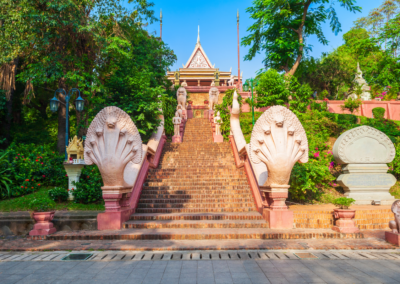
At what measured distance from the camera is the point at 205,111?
1742 centimetres

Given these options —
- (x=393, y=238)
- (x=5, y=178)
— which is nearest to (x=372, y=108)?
(x=393, y=238)

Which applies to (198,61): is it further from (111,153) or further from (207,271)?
(207,271)

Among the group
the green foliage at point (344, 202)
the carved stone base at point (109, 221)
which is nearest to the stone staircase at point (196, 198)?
the carved stone base at point (109, 221)

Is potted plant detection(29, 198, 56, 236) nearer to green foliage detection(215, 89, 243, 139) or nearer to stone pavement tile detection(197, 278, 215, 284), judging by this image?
stone pavement tile detection(197, 278, 215, 284)

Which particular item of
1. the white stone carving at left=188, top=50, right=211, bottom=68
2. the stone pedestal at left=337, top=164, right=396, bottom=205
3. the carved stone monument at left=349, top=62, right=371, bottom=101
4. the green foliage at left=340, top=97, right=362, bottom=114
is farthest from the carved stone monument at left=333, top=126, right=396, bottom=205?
the white stone carving at left=188, top=50, right=211, bottom=68

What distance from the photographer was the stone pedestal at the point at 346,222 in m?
5.45

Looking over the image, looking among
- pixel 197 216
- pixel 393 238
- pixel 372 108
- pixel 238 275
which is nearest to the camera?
pixel 238 275

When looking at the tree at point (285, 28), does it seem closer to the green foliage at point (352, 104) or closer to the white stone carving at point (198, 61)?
the green foliage at point (352, 104)

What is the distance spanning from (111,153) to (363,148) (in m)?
8.02

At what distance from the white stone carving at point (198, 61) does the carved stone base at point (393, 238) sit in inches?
1158

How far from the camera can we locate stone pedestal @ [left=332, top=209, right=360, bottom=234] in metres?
5.45

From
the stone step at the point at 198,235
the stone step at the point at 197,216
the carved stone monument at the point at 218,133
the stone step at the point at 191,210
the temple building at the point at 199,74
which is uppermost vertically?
the temple building at the point at 199,74

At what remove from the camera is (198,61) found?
107 ft

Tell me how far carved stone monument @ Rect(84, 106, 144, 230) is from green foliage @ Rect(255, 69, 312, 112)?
1044 cm
